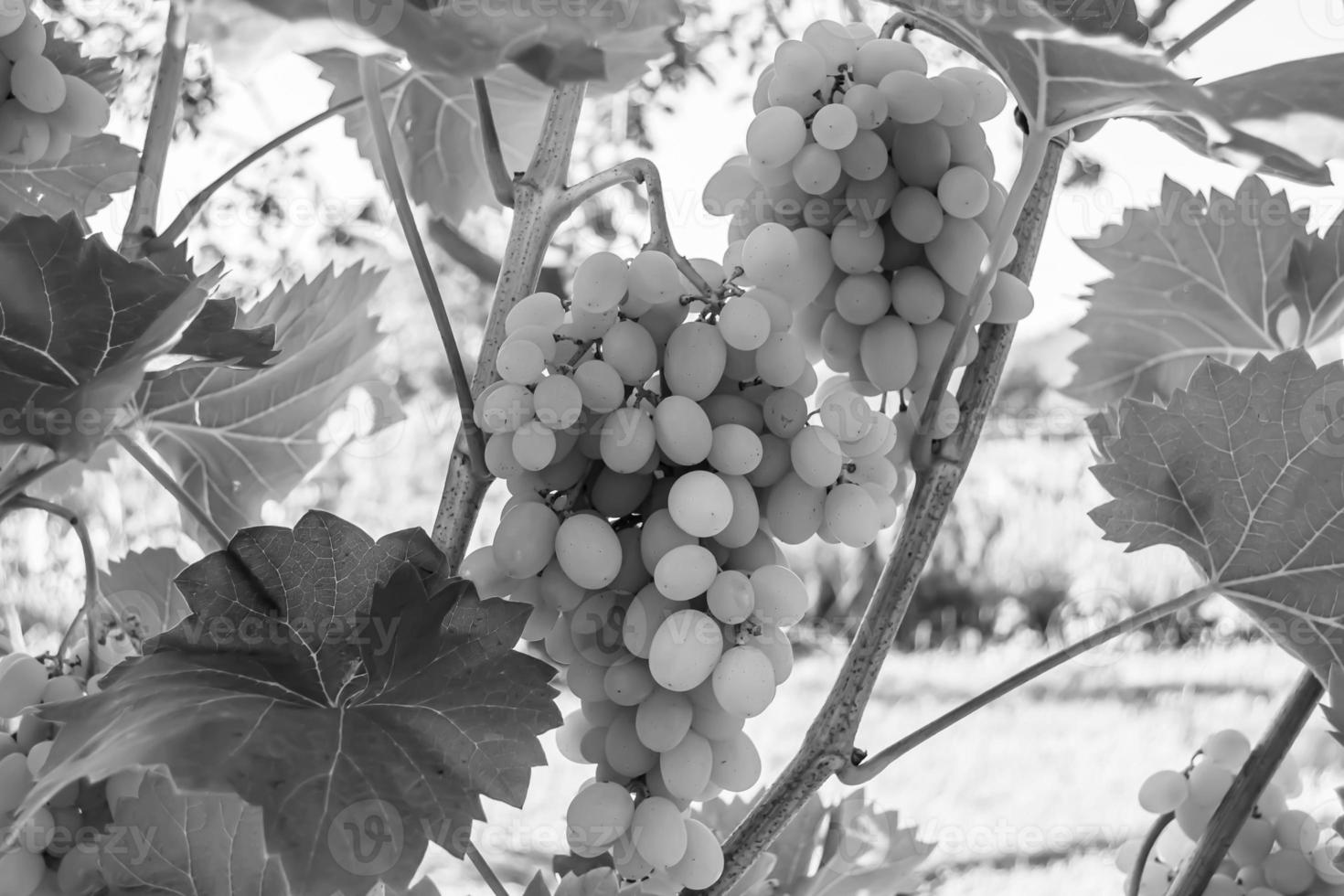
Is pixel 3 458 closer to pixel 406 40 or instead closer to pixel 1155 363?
pixel 406 40

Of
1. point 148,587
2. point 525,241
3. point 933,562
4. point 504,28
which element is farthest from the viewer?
point 933,562

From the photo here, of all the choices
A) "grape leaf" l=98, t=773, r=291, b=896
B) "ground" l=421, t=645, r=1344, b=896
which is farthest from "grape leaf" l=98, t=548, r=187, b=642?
"ground" l=421, t=645, r=1344, b=896

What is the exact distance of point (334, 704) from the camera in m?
0.34

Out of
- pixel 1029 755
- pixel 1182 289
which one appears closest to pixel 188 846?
pixel 1182 289

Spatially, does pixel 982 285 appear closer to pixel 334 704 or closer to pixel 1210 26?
pixel 1210 26

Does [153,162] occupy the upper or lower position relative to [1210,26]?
lower

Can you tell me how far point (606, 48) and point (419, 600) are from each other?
0.56 feet

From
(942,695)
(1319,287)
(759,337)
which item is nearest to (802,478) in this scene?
(759,337)

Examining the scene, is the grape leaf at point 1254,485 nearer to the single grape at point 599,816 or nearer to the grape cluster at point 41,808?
the single grape at point 599,816

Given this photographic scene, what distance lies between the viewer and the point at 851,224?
361mm

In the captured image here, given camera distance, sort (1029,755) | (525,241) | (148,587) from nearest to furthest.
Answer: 1. (525,241)
2. (148,587)
3. (1029,755)

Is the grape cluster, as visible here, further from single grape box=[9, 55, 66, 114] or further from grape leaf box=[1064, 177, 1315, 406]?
grape leaf box=[1064, 177, 1315, 406]

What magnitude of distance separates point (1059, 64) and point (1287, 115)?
0.06 metres

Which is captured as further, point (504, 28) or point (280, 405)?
point (280, 405)
